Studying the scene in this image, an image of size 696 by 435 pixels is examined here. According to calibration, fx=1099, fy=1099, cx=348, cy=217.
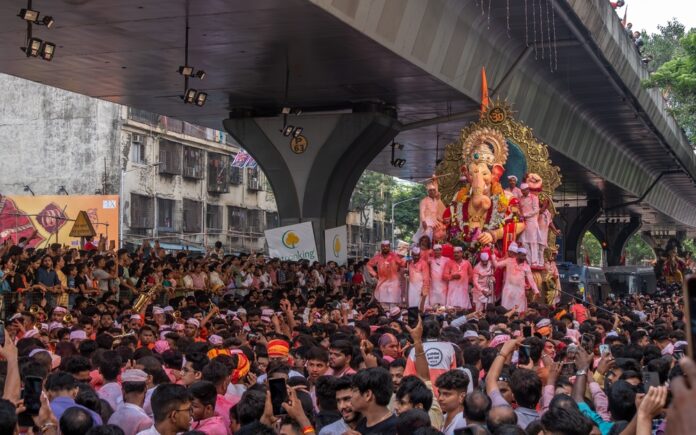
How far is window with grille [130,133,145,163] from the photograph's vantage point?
166 ft

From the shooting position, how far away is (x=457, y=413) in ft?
25.7

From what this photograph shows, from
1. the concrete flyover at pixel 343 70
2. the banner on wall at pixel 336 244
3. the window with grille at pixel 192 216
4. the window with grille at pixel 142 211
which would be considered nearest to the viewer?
the concrete flyover at pixel 343 70

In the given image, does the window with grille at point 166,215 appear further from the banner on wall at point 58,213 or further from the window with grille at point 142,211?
the banner on wall at point 58,213

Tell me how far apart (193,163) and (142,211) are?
5.92 metres

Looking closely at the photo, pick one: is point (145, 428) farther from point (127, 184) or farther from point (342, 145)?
point (127, 184)

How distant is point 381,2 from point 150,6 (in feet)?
16.6

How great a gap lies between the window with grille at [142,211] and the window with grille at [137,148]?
A: 169 centimetres

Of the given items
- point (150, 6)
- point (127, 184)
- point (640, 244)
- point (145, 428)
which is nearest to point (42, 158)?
point (127, 184)

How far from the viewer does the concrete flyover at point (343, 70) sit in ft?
67.8

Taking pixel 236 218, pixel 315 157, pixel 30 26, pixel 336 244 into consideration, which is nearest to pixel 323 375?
pixel 30 26

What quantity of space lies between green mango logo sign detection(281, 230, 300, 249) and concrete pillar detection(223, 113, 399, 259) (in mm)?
1225

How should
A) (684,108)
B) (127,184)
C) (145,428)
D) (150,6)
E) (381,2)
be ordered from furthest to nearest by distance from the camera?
1. (127,184)
2. (684,108)
3. (381,2)
4. (150,6)
5. (145,428)

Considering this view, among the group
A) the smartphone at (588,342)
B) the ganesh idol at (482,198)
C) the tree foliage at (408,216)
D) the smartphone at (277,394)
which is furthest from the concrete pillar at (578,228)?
the smartphone at (277,394)

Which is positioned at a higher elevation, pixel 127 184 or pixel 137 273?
pixel 127 184
